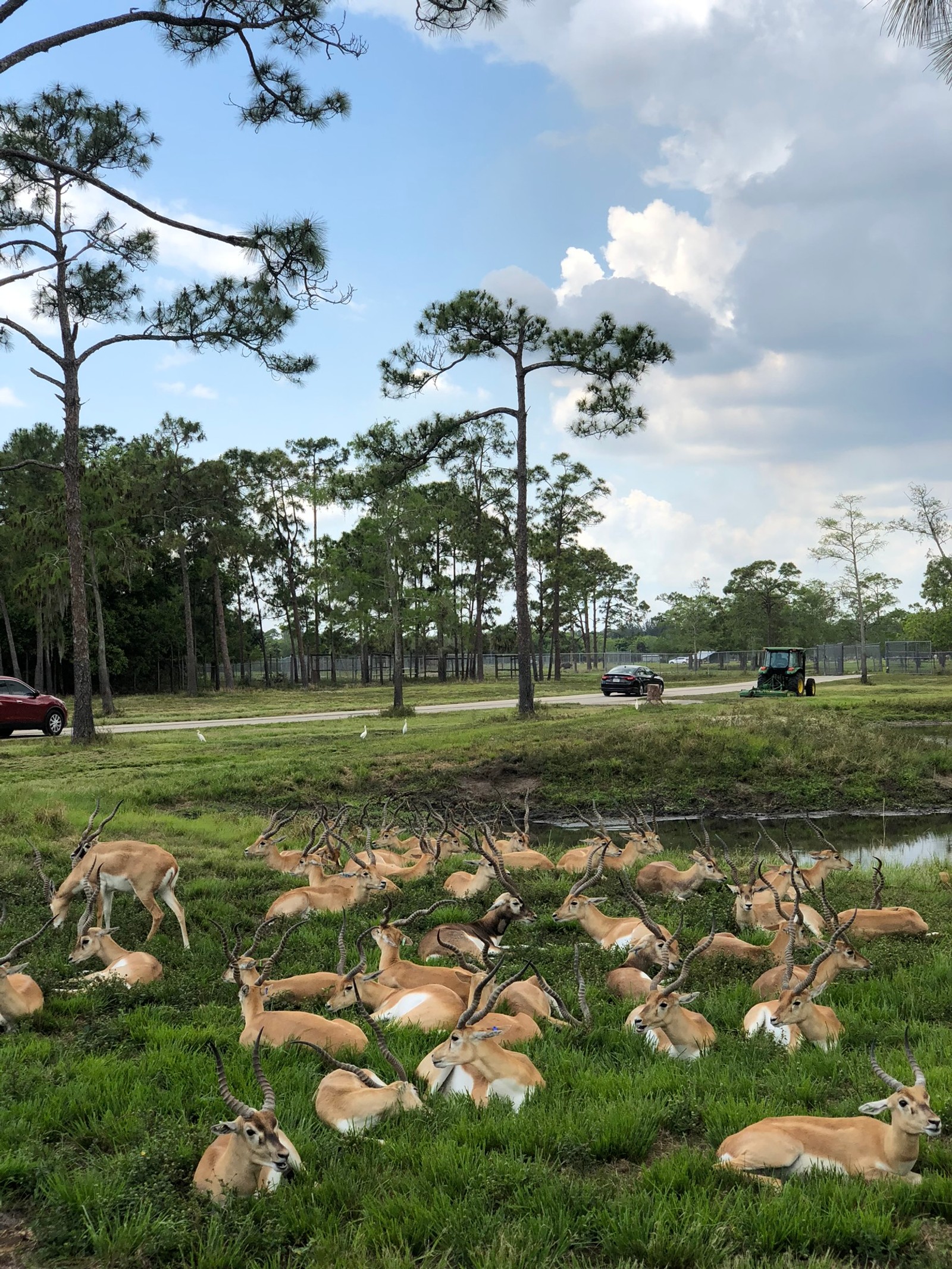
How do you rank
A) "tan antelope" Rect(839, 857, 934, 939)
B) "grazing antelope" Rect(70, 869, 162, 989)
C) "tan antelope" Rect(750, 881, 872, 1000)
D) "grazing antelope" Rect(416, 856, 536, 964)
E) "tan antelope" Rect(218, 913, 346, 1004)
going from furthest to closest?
"tan antelope" Rect(839, 857, 934, 939)
"grazing antelope" Rect(416, 856, 536, 964)
"grazing antelope" Rect(70, 869, 162, 989)
"tan antelope" Rect(750, 881, 872, 1000)
"tan antelope" Rect(218, 913, 346, 1004)

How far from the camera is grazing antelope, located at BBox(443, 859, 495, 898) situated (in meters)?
10.7

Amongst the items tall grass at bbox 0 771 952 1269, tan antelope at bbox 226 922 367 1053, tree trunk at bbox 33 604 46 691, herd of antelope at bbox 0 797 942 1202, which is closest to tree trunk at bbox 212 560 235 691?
tree trunk at bbox 33 604 46 691

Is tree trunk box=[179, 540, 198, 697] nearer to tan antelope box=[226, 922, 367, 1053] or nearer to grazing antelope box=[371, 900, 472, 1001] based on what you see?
grazing antelope box=[371, 900, 472, 1001]

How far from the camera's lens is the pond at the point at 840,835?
15.9 metres

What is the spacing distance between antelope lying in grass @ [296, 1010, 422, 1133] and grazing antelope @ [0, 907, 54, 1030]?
2.58m

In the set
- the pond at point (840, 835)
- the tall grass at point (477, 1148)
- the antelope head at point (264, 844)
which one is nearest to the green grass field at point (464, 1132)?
the tall grass at point (477, 1148)

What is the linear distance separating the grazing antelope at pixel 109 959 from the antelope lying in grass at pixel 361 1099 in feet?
9.48

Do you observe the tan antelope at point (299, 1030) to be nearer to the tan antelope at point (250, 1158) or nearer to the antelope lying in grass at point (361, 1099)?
the antelope lying in grass at point (361, 1099)

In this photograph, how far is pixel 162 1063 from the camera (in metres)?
5.76

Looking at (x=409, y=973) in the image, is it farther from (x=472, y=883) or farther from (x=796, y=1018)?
(x=472, y=883)

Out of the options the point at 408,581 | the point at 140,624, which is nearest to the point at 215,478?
the point at 140,624

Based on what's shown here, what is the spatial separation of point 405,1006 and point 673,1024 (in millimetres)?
1867

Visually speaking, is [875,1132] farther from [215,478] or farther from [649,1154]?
[215,478]

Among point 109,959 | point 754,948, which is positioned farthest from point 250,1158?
point 754,948
